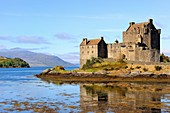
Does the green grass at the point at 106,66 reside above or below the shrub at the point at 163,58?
below

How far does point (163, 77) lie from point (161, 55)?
1539 centimetres

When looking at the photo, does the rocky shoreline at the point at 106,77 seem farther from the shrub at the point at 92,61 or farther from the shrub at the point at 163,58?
the shrub at the point at 163,58

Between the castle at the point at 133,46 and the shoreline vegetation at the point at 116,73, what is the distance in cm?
346

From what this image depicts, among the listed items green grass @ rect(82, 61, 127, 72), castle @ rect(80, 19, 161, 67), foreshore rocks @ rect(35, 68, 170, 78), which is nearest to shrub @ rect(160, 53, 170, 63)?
castle @ rect(80, 19, 161, 67)

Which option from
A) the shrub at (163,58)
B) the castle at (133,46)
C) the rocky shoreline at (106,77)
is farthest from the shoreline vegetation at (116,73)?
the shrub at (163,58)

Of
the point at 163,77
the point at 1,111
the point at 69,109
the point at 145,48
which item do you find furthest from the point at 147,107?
the point at 145,48

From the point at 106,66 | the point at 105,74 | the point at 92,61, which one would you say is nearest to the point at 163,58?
the point at 106,66

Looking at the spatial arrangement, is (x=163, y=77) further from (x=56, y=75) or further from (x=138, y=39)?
(x=56, y=75)

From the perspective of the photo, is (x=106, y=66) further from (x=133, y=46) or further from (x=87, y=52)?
(x=87, y=52)

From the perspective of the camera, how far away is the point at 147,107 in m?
26.6

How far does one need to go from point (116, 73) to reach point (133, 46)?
32.6 ft

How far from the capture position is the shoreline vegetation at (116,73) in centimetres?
5544

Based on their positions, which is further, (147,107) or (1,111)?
(147,107)

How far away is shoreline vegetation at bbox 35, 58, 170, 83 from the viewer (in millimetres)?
55438
